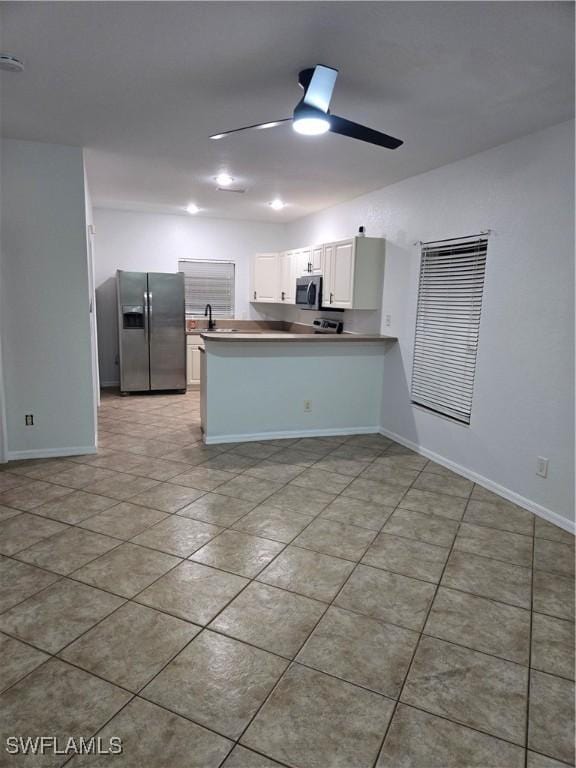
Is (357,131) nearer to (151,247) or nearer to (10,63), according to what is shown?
(10,63)

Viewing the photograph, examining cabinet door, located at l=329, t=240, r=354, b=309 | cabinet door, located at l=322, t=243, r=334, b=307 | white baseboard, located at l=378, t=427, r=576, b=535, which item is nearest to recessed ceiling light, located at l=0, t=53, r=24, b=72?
cabinet door, located at l=329, t=240, r=354, b=309

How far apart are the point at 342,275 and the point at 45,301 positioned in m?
2.86

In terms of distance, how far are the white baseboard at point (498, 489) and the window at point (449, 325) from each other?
1.32 ft

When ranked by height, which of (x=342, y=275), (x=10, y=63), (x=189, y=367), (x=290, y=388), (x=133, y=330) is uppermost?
(x=10, y=63)

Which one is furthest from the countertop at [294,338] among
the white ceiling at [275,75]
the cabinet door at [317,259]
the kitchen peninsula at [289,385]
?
the white ceiling at [275,75]

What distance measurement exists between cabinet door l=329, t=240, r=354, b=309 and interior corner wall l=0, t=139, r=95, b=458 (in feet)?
8.26

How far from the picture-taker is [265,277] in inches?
277

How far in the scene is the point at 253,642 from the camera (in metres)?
1.97

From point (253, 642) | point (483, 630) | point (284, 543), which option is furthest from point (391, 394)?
point (253, 642)

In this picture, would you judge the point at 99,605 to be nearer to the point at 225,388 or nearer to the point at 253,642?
the point at 253,642

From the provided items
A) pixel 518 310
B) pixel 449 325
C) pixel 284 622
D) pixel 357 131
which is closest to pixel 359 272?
pixel 449 325

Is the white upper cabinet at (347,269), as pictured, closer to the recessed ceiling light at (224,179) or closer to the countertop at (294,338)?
the countertop at (294,338)

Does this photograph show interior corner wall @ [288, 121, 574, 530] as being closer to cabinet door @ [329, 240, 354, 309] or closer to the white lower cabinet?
cabinet door @ [329, 240, 354, 309]

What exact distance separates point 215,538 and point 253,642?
884 mm
